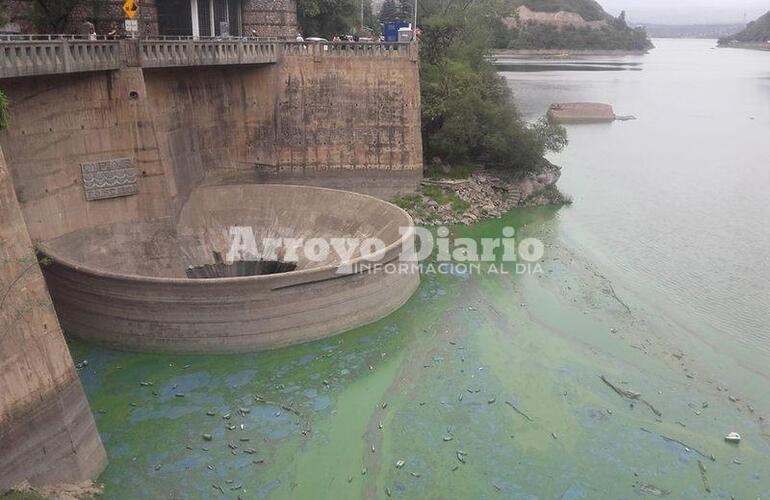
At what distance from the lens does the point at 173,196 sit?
1917 cm

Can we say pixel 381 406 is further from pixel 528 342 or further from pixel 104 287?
pixel 104 287

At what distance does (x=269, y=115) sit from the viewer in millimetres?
24234

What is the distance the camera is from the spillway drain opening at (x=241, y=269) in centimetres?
1909

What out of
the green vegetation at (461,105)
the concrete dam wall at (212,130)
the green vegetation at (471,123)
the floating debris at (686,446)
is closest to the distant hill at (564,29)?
the green vegetation at (461,105)

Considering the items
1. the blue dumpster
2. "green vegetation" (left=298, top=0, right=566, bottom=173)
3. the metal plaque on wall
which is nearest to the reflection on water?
"green vegetation" (left=298, top=0, right=566, bottom=173)

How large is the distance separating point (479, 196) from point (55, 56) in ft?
55.8

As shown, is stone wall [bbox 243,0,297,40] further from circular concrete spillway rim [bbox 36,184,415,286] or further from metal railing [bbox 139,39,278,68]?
circular concrete spillway rim [bbox 36,184,415,286]

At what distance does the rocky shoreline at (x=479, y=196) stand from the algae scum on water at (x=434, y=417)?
26.3ft

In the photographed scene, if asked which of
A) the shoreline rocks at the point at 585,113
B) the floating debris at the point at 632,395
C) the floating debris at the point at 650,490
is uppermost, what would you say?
the shoreline rocks at the point at 585,113

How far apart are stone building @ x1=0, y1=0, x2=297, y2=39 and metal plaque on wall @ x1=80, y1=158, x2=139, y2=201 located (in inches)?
310

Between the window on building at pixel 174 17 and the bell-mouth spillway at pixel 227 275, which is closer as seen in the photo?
the bell-mouth spillway at pixel 227 275

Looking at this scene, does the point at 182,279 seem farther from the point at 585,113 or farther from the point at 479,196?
the point at 585,113

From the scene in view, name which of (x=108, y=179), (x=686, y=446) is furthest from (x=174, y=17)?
(x=686, y=446)

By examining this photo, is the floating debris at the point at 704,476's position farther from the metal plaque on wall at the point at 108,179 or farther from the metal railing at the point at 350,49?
the metal railing at the point at 350,49
